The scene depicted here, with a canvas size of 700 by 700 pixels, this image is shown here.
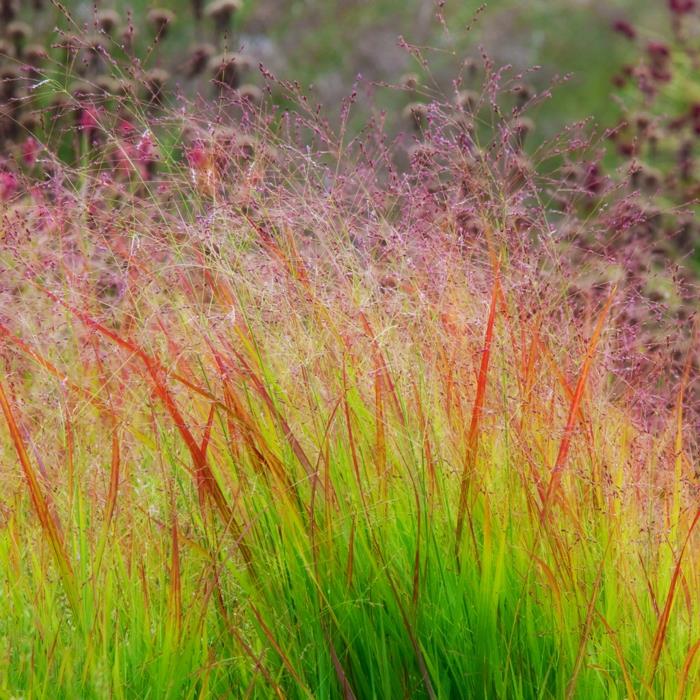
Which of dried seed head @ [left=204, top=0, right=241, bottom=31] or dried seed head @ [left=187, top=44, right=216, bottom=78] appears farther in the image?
dried seed head @ [left=204, top=0, right=241, bottom=31]

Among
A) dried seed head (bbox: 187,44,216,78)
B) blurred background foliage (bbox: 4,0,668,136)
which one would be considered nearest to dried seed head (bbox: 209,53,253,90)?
dried seed head (bbox: 187,44,216,78)

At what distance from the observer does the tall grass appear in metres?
1.92

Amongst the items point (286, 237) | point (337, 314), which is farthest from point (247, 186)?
point (337, 314)

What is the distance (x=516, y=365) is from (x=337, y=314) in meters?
0.36

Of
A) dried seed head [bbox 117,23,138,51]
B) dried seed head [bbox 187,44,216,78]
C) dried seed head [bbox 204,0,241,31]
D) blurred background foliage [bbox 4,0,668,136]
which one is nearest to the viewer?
dried seed head [bbox 117,23,138,51]

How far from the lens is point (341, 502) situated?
1994 millimetres

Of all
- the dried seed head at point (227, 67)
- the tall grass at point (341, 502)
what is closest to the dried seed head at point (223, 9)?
the dried seed head at point (227, 67)

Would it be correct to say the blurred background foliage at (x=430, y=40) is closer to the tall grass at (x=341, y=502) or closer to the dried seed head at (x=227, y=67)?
the dried seed head at (x=227, y=67)

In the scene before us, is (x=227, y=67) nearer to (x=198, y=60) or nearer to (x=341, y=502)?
(x=198, y=60)

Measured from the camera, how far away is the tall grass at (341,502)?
1924mm

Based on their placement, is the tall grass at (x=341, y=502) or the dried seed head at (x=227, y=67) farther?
the dried seed head at (x=227, y=67)

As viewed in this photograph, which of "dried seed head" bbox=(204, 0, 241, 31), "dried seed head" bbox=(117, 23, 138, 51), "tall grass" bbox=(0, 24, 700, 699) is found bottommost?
"tall grass" bbox=(0, 24, 700, 699)

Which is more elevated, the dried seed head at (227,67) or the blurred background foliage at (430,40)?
the dried seed head at (227,67)

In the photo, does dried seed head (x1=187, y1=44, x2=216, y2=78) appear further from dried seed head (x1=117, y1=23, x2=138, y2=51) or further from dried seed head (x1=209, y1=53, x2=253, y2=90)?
dried seed head (x1=117, y1=23, x2=138, y2=51)
